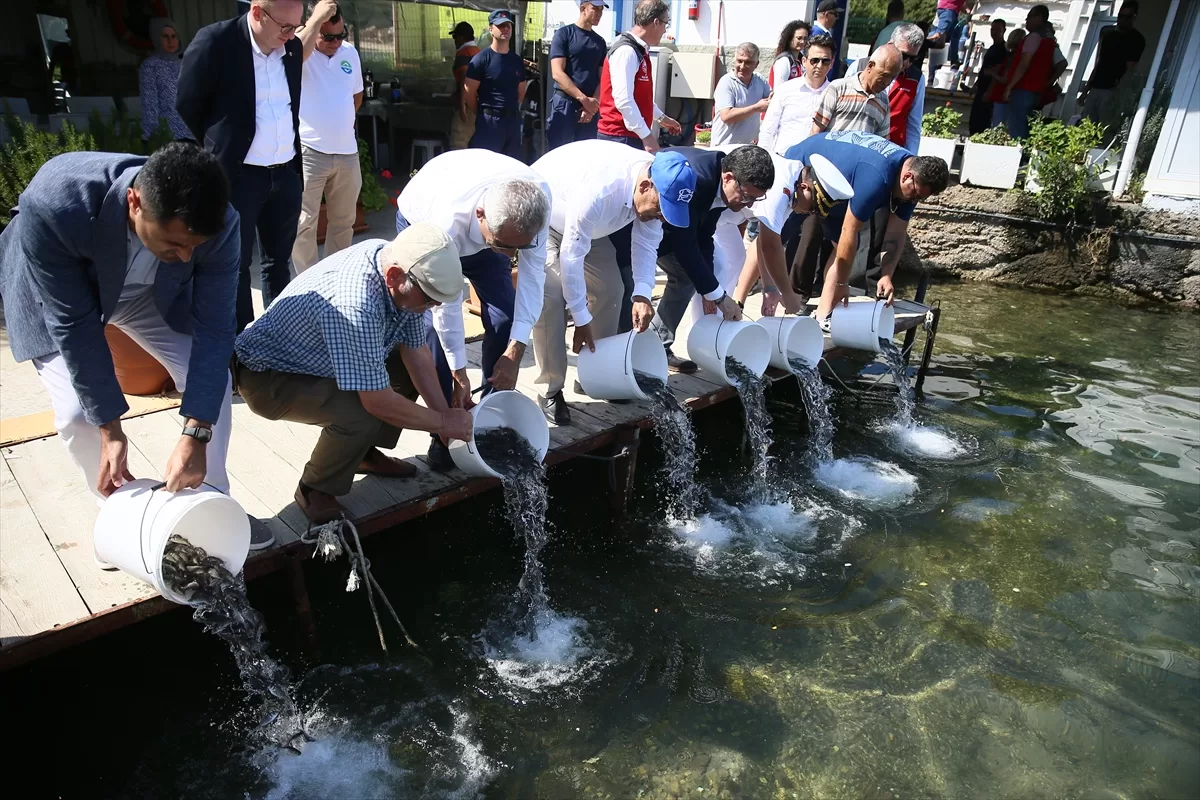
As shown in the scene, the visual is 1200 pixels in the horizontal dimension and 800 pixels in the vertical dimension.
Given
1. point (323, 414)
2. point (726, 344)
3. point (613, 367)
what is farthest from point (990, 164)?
point (323, 414)

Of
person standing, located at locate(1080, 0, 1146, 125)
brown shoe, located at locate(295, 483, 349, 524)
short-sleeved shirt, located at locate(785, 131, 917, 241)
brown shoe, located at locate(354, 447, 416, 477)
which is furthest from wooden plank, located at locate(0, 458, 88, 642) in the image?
person standing, located at locate(1080, 0, 1146, 125)

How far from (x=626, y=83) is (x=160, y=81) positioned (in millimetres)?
3448

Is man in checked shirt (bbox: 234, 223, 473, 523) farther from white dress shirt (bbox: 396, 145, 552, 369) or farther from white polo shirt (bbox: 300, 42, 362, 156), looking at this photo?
white polo shirt (bbox: 300, 42, 362, 156)

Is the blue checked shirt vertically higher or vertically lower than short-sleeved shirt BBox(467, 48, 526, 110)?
lower

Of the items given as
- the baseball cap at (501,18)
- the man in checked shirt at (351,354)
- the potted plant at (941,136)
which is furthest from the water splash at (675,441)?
the potted plant at (941,136)

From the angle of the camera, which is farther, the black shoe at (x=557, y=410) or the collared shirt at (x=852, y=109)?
the collared shirt at (x=852, y=109)

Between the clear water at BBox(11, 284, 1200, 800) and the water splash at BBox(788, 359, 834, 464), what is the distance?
0.11 metres

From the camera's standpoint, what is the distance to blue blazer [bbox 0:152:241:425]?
230cm

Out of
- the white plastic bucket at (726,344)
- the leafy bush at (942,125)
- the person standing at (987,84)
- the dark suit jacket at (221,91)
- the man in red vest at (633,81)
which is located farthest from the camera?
the person standing at (987,84)

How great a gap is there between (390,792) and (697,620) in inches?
59.1

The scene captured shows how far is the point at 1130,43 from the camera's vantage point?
388 inches

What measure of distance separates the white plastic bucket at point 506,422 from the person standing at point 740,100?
A: 13.1 ft

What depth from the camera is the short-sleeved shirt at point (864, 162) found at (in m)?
4.99

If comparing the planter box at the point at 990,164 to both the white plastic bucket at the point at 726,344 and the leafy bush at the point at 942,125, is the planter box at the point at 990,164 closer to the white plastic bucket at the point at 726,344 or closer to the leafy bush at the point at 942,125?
the leafy bush at the point at 942,125
